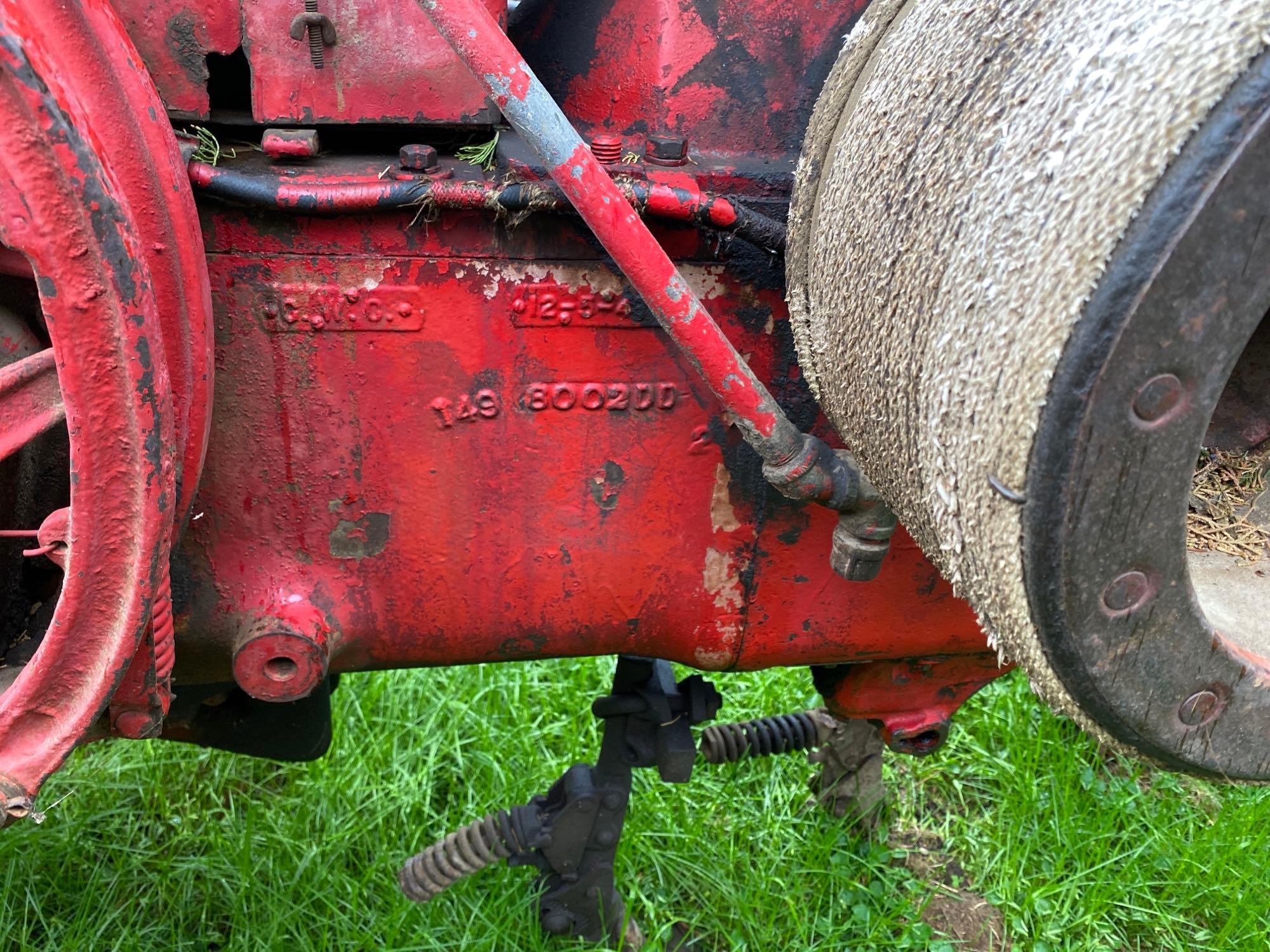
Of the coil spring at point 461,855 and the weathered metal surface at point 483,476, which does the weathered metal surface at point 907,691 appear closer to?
the weathered metal surface at point 483,476

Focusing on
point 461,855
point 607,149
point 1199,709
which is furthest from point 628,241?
point 461,855

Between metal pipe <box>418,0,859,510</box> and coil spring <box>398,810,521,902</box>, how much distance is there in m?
0.99

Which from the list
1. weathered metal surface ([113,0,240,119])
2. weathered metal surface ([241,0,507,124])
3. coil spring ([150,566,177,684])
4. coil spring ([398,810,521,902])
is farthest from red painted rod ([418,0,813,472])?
coil spring ([398,810,521,902])

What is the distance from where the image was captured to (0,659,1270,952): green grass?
1.99m

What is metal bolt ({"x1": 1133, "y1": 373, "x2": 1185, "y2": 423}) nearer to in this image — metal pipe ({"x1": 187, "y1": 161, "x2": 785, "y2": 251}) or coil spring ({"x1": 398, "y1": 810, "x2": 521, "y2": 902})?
metal pipe ({"x1": 187, "y1": 161, "x2": 785, "y2": 251})

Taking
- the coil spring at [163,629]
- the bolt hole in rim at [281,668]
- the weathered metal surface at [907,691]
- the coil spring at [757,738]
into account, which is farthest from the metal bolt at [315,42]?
the coil spring at [757,738]

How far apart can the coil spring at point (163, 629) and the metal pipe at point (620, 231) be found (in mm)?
504

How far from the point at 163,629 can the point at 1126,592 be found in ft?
2.76

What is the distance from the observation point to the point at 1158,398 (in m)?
0.72

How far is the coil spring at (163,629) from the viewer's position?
3.30 ft

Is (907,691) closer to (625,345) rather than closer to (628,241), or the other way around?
(625,345)

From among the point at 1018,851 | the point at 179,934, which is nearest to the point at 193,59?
the point at 179,934

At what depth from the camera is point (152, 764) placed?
237 centimetres

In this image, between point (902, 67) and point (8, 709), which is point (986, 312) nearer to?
point (902, 67)
